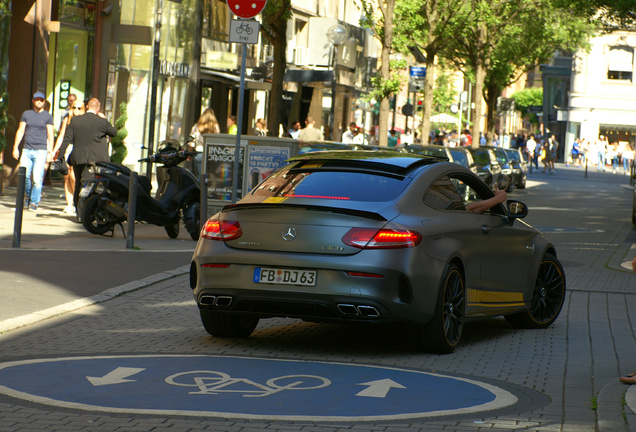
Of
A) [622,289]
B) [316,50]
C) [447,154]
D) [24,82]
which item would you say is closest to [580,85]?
[316,50]

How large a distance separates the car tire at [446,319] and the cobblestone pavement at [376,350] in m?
0.10

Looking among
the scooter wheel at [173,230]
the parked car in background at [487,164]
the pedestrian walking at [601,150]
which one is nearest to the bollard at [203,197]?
the scooter wheel at [173,230]

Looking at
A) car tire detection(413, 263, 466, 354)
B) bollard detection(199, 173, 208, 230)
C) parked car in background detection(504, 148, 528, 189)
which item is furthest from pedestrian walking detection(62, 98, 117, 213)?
parked car in background detection(504, 148, 528, 189)

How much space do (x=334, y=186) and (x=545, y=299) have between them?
2.81 m

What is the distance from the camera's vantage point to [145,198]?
53.8 ft

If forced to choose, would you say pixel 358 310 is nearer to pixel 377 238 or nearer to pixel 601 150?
pixel 377 238

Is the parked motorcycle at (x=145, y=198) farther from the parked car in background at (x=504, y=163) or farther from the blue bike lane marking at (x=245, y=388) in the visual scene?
the parked car in background at (x=504, y=163)

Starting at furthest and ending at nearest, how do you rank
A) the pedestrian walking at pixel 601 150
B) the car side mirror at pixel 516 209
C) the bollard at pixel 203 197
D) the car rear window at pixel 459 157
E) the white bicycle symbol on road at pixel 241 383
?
1. the pedestrian walking at pixel 601 150
2. the car rear window at pixel 459 157
3. the bollard at pixel 203 197
4. the car side mirror at pixel 516 209
5. the white bicycle symbol on road at pixel 241 383

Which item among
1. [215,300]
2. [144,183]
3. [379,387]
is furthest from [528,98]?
[379,387]

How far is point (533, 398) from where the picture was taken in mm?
7105

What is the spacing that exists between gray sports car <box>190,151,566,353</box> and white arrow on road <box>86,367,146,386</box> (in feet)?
3.62

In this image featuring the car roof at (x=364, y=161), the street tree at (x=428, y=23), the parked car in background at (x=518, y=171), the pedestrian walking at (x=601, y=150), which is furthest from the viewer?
the pedestrian walking at (x=601, y=150)

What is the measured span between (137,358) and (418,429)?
2554mm

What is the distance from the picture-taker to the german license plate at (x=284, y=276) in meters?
Result: 8.12
